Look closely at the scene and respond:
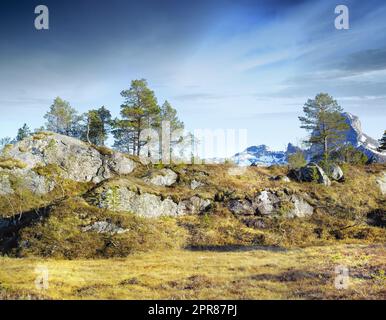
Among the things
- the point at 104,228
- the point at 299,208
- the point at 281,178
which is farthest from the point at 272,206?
the point at 104,228

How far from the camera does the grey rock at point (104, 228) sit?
3356cm

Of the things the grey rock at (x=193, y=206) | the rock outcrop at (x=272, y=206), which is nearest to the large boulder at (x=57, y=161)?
the grey rock at (x=193, y=206)

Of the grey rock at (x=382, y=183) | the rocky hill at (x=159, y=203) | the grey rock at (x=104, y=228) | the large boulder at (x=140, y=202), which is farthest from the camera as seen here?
the grey rock at (x=382, y=183)

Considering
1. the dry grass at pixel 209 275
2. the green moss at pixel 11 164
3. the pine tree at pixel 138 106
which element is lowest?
the dry grass at pixel 209 275

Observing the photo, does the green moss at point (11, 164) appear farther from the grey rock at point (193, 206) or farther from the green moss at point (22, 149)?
the grey rock at point (193, 206)

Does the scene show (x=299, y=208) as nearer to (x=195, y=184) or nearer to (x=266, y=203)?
(x=266, y=203)

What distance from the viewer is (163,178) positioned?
161 feet

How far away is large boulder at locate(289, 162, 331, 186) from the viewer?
51000 millimetres

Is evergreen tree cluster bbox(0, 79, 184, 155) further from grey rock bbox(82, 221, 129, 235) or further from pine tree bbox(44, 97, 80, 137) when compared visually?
grey rock bbox(82, 221, 129, 235)

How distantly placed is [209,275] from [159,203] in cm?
2104

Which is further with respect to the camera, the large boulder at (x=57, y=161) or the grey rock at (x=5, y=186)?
the large boulder at (x=57, y=161)

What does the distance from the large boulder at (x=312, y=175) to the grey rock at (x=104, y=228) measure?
105 feet
